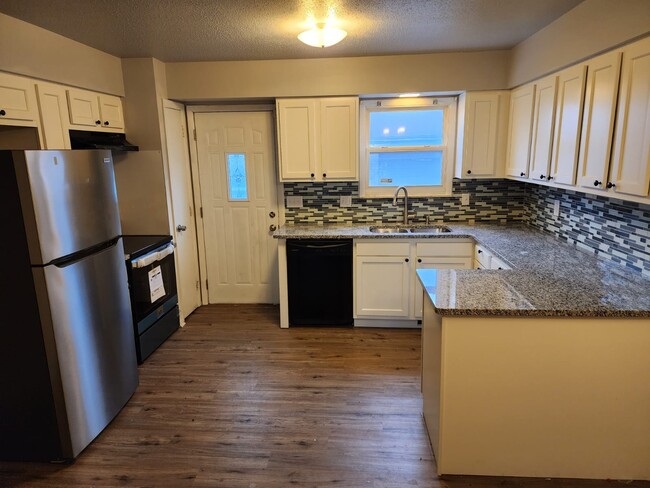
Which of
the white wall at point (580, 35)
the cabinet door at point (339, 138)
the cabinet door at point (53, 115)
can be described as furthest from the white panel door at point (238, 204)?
the white wall at point (580, 35)

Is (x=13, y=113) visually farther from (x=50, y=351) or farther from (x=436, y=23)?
(x=436, y=23)

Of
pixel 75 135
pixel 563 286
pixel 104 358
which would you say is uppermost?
pixel 75 135

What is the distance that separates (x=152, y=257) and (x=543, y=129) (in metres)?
3.04

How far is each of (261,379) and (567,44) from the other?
2954 millimetres

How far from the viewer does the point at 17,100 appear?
2.39 meters

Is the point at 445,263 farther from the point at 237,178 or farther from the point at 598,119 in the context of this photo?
the point at 237,178

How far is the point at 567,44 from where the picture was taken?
2.46m

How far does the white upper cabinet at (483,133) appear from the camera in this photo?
348cm

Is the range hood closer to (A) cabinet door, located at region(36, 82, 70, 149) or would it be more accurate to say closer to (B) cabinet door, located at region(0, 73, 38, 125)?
(A) cabinet door, located at region(36, 82, 70, 149)

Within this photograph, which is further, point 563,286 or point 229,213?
point 229,213

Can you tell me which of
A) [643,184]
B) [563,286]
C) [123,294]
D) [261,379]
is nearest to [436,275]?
[563,286]

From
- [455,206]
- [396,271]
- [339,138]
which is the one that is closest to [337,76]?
[339,138]

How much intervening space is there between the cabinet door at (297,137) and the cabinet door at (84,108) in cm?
145

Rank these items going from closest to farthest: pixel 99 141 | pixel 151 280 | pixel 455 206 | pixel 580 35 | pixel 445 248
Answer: pixel 580 35, pixel 99 141, pixel 151 280, pixel 445 248, pixel 455 206
